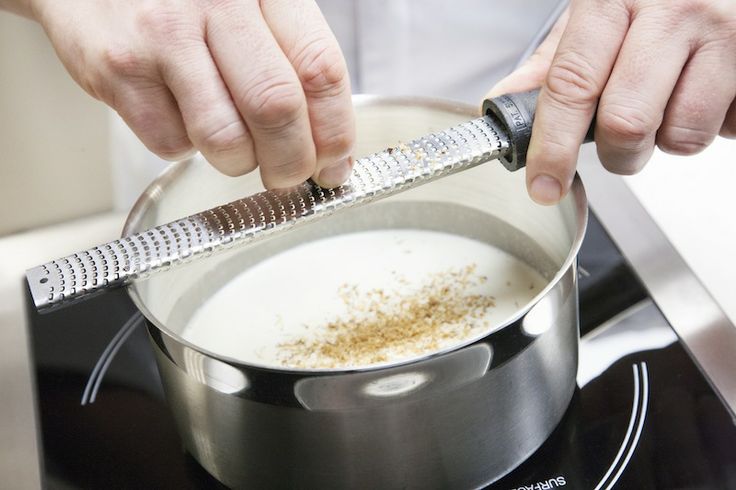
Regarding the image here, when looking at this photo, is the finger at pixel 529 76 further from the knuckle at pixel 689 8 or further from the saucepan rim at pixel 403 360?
the knuckle at pixel 689 8

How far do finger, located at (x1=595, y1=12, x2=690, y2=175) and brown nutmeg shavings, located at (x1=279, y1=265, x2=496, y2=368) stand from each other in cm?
24

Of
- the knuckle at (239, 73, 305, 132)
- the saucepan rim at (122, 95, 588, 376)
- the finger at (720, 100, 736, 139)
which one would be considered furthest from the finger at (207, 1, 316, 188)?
the finger at (720, 100, 736, 139)

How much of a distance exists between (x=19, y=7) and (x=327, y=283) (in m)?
0.42

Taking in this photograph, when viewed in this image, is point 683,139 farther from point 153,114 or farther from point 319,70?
point 153,114

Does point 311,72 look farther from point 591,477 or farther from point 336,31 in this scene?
point 336,31

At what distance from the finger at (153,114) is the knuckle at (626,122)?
1.13 feet

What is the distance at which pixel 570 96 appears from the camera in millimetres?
671

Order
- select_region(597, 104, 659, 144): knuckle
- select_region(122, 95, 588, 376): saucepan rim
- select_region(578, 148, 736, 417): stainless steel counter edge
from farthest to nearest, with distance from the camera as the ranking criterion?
select_region(578, 148, 736, 417): stainless steel counter edge → select_region(597, 104, 659, 144): knuckle → select_region(122, 95, 588, 376): saucepan rim

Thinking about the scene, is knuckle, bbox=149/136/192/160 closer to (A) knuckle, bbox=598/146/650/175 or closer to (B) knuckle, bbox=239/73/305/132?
(B) knuckle, bbox=239/73/305/132

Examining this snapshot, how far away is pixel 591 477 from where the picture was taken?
68cm

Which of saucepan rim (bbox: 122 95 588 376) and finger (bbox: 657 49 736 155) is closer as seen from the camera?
saucepan rim (bbox: 122 95 588 376)

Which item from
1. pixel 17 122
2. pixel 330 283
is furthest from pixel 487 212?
pixel 17 122

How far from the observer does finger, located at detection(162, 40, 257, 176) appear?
2.01ft

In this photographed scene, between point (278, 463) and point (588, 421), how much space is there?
28 cm
